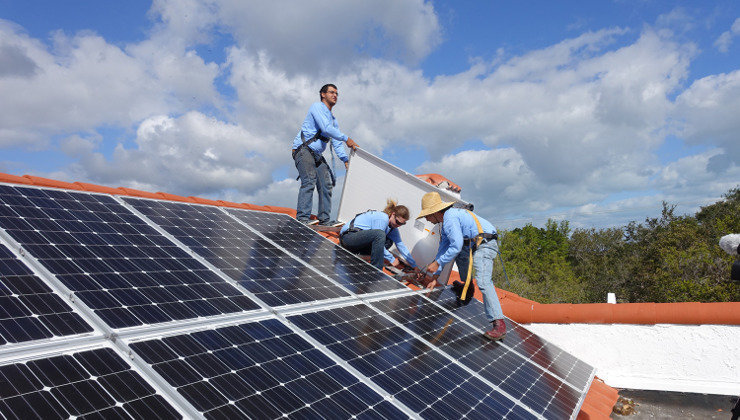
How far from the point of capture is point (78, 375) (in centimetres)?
284

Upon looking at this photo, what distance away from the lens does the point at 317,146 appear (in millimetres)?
9938

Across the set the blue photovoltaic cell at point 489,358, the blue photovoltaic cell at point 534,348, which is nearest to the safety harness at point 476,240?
the blue photovoltaic cell at point 534,348

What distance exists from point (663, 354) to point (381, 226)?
564 centimetres

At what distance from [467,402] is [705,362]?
612 centimetres

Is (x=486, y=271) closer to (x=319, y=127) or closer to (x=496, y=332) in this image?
(x=496, y=332)

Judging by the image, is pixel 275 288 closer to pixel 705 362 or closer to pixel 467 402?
pixel 467 402

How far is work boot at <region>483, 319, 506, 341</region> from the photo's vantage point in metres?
6.78

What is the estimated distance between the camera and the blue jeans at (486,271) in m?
6.91

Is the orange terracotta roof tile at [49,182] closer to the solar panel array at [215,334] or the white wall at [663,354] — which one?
the solar panel array at [215,334]

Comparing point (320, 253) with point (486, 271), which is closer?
point (486, 271)

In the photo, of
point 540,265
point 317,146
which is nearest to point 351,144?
point 317,146

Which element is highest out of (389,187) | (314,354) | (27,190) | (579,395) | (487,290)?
(389,187)

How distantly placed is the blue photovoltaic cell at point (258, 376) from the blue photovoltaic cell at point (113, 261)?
0.38 metres

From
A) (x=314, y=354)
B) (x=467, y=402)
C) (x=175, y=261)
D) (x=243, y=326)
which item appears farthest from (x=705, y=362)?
(x=175, y=261)
